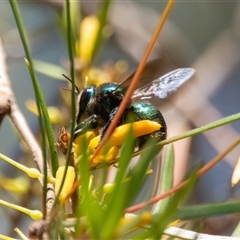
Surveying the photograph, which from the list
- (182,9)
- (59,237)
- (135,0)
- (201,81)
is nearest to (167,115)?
(201,81)

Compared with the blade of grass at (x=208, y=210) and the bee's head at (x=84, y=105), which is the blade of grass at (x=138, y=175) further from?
the bee's head at (x=84, y=105)

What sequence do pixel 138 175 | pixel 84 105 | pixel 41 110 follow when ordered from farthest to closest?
1. pixel 84 105
2. pixel 41 110
3. pixel 138 175

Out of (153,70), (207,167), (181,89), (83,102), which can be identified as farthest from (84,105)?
(207,167)

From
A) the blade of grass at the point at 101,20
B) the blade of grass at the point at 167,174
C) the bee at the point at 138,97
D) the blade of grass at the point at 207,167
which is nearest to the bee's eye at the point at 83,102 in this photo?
the bee at the point at 138,97

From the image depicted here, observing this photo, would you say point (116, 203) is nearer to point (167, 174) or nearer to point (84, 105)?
point (167, 174)

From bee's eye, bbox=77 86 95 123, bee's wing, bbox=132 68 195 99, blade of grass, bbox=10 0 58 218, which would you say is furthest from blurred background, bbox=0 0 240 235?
blade of grass, bbox=10 0 58 218

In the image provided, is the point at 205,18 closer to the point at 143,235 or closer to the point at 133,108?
the point at 133,108

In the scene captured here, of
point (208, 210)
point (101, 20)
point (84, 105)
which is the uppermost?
point (101, 20)
